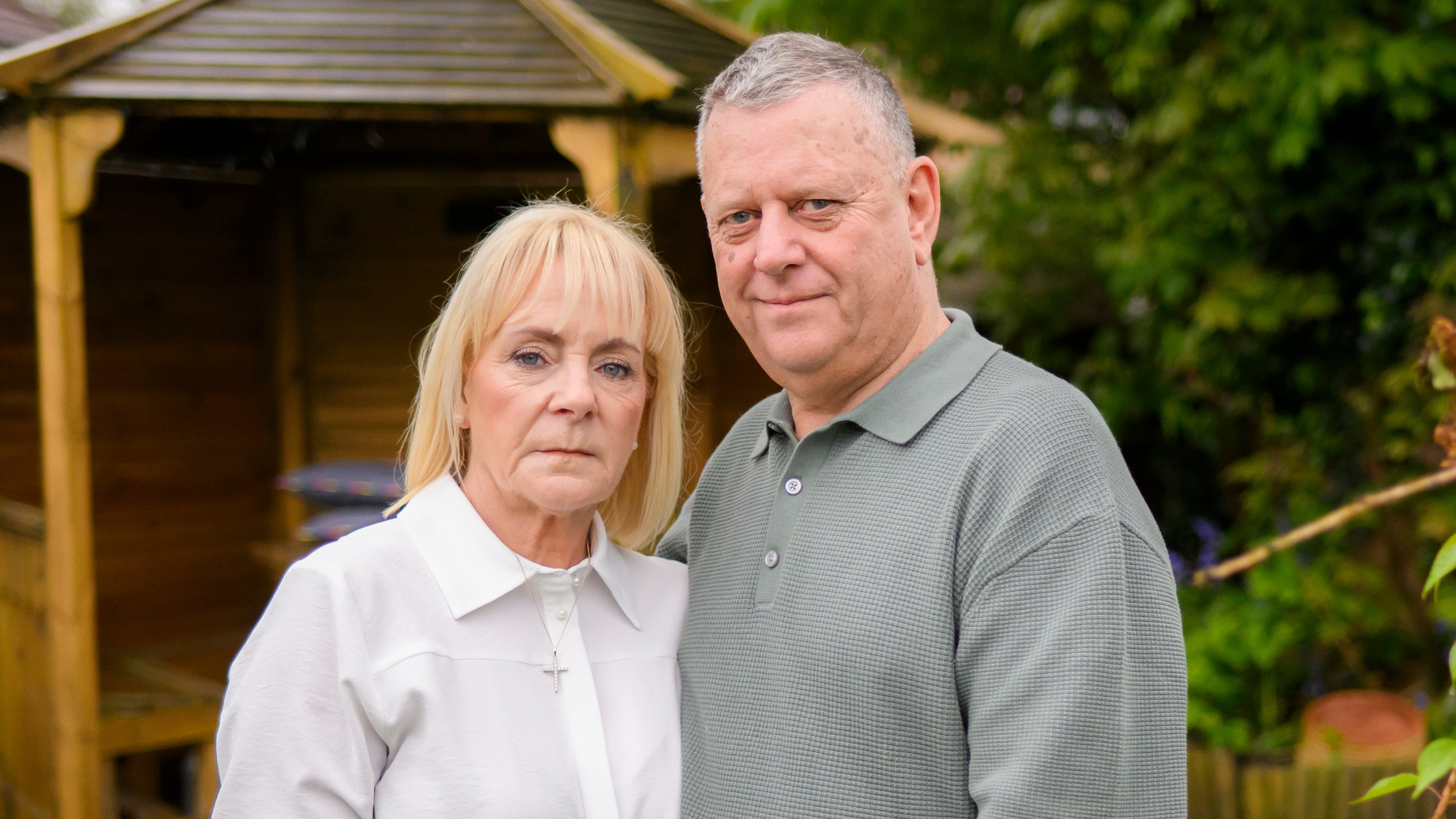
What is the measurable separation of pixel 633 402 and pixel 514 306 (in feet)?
0.83

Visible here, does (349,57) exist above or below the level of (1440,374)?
above

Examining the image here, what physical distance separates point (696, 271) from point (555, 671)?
482cm

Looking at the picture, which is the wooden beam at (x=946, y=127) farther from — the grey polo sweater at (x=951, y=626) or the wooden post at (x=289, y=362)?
the grey polo sweater at (x=951, y=626)

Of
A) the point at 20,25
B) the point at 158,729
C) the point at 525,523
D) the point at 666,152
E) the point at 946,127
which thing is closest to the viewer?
the point at 525,523

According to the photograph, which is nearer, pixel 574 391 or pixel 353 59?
pixel 574 391

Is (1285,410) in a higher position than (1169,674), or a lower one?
higher

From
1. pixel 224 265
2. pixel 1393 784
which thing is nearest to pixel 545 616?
pixel 1393 784

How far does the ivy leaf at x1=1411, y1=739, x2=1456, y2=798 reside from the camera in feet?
5.13

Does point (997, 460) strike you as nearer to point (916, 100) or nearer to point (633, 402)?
point (633, 402)

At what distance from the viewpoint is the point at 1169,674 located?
150 cm

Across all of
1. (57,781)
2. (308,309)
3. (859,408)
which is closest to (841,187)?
(859,408)

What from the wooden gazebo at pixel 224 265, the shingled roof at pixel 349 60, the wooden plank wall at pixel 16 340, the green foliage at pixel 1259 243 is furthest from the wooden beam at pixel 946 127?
the wooden plank wall at pixel 16 340

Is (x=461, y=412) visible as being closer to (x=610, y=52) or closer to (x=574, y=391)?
(x=574, y=391)

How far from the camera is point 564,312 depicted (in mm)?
1826
